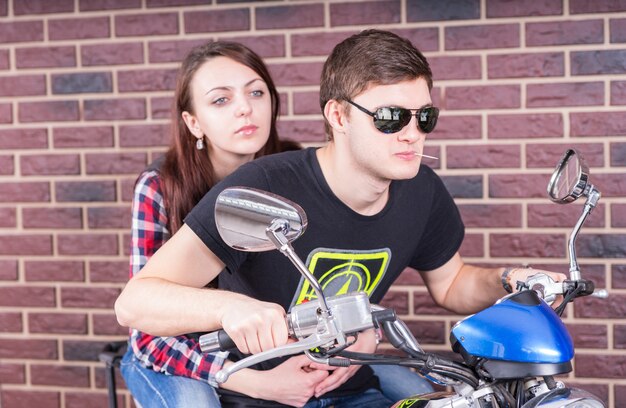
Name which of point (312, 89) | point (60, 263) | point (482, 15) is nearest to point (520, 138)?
point (482, 15)

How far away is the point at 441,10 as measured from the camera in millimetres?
3033

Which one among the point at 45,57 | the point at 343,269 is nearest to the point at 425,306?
the point at 343,269

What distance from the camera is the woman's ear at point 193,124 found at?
2.75 m

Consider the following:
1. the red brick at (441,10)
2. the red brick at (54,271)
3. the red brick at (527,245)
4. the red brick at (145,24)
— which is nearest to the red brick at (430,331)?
the red brick at (527,245)

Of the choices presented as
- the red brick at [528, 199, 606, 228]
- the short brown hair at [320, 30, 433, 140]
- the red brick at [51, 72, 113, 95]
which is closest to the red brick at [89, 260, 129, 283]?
the red brick at [51, 72, 113, 95]

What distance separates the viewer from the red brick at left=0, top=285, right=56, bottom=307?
3430 millimetres

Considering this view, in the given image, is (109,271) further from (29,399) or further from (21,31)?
(21,31)

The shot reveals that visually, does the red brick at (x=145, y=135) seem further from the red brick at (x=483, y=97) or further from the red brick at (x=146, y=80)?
the red brick at (x=483, y=97)

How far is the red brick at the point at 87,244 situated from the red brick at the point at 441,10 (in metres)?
1.50

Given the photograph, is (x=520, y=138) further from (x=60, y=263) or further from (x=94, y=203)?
(x=60, y=263)

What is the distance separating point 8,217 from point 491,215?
1994 millimetres

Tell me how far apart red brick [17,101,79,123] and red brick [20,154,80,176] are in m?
0.15

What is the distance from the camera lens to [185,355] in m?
2.45

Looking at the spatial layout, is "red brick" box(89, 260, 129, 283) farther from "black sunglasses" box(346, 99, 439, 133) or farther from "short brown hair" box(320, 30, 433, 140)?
"black sunglasses" box(346, 99, 439, 133)
